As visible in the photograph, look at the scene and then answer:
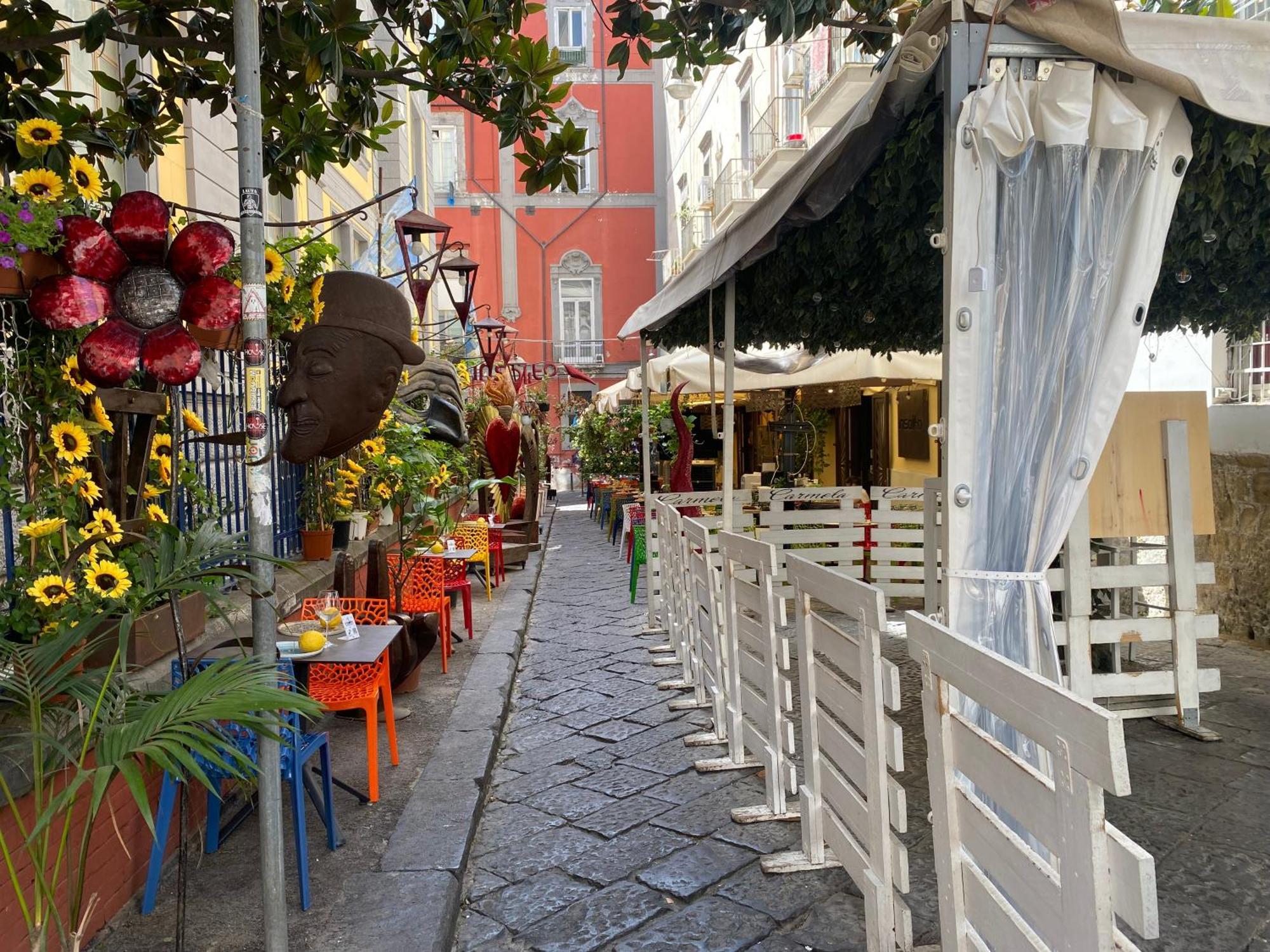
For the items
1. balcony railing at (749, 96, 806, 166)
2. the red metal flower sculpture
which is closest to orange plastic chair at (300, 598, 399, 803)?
the red metal flower sculpture

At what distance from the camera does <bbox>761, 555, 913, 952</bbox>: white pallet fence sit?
2.43 metres

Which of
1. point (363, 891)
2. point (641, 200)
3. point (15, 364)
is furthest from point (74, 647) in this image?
point (641, 200)

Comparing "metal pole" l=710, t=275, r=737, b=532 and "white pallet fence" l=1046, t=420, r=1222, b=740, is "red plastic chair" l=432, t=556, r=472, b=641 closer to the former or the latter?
"metal pole" l=710, t=275, r=737, b=532

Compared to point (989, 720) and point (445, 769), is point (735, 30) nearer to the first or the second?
point (989, 720)

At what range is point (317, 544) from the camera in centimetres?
626

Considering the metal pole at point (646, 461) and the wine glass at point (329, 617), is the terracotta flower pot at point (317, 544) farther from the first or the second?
the metal pole at point (646, 461)

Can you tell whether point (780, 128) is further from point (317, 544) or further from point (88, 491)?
point (88, 491)

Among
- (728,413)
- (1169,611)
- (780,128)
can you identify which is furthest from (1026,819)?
(780,128)

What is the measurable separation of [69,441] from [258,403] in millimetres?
1116

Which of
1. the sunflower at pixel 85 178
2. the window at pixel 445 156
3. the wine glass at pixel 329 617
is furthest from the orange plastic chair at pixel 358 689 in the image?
the window at pixel 445 156

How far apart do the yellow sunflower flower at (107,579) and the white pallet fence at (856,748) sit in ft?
6.91

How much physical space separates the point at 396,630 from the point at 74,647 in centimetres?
137

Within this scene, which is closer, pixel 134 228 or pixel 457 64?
pixel 134 228

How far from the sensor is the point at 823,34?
11.9 m
